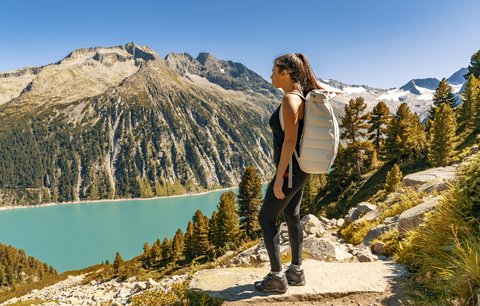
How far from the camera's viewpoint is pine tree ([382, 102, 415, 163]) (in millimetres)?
46875

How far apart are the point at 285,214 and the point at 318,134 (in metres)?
1.69

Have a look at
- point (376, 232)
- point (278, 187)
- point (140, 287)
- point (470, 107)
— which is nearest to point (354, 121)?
point (470, 107)

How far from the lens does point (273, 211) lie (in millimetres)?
5539

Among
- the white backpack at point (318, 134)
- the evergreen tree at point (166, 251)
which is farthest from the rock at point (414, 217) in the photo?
the evergreen tree at point (166, 251)

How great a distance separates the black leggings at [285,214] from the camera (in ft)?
17.6

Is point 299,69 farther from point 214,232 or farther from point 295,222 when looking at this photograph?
point 214,232

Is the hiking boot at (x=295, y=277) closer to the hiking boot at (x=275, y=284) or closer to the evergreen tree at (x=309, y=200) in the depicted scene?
the hiking boot at (x=275, y=284)

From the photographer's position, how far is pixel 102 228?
158 metres

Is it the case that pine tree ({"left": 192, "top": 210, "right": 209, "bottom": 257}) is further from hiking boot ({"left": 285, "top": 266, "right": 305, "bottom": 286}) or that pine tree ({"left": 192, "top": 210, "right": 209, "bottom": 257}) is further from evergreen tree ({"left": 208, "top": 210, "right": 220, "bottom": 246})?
hiking boot ({"left": 285, "top": 266, "right": 305, "bottom": 286})

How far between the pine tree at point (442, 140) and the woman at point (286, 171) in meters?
39.2

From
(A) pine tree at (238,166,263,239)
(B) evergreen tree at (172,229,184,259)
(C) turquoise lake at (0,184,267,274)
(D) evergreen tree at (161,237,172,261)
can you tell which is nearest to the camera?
(A) pine tree at (238,166,263,239)

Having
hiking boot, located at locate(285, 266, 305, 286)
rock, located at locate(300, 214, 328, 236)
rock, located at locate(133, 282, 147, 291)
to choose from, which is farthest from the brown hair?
rock, located at locate(300, 214, 328, 236)

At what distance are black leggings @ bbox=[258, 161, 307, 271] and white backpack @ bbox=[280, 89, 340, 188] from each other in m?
0.33

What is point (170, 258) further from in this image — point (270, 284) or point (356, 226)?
point (270, 284)
